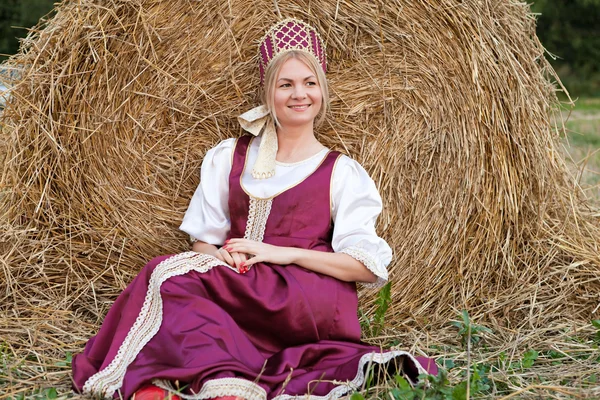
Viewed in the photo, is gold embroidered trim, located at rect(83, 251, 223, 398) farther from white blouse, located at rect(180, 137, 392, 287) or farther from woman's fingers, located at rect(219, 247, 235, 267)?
white blouse, located at rect(180, 137, 392, 287)

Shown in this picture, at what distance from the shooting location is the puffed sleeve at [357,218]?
7.90ft

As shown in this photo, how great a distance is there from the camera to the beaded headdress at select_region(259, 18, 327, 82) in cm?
257

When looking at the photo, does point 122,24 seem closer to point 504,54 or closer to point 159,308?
point 159,308

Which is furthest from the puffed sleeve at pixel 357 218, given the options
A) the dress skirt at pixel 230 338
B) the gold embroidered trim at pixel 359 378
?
the gold embroidered trim at pixel 359 378

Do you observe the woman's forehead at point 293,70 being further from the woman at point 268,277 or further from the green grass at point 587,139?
the green grass at point 587,139

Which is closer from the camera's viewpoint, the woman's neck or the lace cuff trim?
the lace cuff trim

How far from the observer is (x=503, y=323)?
9.11 feet

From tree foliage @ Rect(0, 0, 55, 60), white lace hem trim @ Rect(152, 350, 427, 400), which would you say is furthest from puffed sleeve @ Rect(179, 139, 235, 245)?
tree foliage @ Rect(0, 0, 55, 60)

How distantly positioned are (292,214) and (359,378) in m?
0.62

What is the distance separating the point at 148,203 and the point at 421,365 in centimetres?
122

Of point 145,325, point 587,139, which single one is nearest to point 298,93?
point 145,325

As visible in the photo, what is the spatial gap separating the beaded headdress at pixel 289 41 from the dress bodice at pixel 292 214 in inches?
16.2

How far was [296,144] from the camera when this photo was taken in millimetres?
2662

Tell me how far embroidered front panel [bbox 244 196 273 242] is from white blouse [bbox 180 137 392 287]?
0.03m
